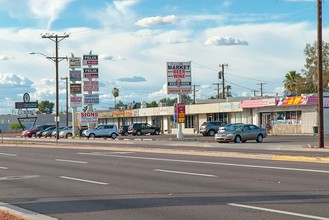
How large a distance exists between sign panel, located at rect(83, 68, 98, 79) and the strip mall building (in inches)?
686

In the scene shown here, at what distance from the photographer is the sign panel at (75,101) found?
6625cm

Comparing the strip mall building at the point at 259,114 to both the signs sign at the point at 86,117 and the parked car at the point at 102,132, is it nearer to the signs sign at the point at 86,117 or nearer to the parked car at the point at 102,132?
the parked car at the point at 102,132

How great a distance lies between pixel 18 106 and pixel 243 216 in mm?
118793

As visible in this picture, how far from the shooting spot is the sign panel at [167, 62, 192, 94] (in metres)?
52.6

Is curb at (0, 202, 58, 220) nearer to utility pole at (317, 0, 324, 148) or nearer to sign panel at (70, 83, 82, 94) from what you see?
utility pole at (317, 0, 324, 148)

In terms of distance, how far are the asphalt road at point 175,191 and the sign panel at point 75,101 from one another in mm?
45623

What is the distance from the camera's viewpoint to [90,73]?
64438mm

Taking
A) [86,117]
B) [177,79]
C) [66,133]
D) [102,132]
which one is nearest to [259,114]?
[177,79]

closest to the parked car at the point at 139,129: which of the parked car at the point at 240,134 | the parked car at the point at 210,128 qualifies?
the parked car at the point at 210,128

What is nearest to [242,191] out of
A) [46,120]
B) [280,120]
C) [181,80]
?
[181,80]

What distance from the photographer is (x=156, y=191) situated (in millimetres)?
13594

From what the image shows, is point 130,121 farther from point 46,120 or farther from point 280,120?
point 46,120

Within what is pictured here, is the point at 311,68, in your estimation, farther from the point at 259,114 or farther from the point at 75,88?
the point at 75,88

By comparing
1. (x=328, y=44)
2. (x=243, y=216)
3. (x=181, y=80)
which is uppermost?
(x=328, y=44)
